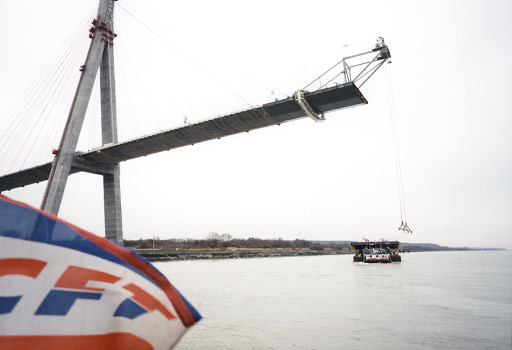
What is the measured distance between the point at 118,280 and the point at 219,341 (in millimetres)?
10623

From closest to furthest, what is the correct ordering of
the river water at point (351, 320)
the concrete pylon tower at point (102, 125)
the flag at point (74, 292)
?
1. the flag at point (74, 292)
2. the river water at point (351, 320)
3. the concrete pylon tower at point (102, 125)

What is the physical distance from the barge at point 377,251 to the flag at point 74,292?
214 feet

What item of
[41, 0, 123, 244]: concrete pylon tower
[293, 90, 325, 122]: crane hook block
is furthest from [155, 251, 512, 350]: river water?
[293, 90, 325, 122]: crane hook block

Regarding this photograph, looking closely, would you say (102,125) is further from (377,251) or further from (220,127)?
(377,251)

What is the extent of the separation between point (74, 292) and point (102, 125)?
29.3 metres

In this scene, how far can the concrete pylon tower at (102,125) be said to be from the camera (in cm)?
2553

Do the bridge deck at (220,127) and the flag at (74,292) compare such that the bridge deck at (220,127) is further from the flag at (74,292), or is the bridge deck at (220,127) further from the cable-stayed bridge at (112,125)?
the flag at (74,292)

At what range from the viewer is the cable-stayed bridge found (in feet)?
69.6

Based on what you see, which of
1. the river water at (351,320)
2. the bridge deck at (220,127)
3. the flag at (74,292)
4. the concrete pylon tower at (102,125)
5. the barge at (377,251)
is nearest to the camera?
the flag at (74,292)

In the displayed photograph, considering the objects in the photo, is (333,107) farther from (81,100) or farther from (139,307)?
(139,307)

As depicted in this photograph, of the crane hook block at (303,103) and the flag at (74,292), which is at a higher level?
the crane hook block at (303,103)

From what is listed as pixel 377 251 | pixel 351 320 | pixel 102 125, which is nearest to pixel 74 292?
pixel 351 320

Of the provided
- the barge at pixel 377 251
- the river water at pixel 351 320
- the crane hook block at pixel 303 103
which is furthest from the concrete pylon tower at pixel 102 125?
the barge at pixel 377 251

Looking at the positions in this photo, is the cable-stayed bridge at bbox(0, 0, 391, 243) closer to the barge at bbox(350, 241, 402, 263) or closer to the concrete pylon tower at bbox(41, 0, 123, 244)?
the concrete pylon tower at bbox(41, 0, 123, 244)
